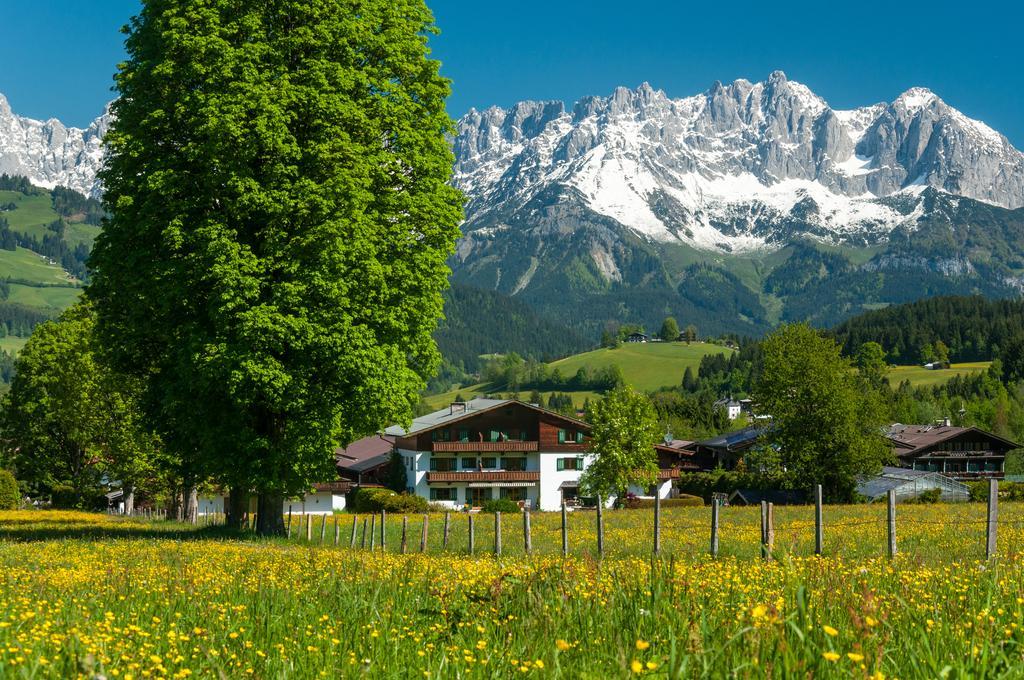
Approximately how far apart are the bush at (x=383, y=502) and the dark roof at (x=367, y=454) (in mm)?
19154

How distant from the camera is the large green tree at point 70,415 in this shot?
54250 millimetres

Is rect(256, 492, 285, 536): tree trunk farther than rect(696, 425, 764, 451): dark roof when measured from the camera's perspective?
No

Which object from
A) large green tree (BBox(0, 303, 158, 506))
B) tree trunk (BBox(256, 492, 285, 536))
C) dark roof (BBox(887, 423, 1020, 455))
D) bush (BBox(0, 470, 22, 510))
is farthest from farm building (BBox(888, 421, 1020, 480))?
tree trunk (BBox(256, 492, 285, 536))

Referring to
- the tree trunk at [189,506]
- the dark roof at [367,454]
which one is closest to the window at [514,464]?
the dark roof at [367,454]

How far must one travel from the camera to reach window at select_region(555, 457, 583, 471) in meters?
106

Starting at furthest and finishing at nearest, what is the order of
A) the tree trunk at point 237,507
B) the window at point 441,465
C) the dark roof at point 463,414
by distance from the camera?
the window at point 441,465
the dark roof at point 463,414
the tree trunk at point 237,507

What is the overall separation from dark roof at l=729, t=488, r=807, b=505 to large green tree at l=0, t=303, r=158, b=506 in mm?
52110

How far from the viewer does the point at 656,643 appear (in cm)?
658

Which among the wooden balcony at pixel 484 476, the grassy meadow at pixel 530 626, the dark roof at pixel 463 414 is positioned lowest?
the wooden balcony at pixel 484 476

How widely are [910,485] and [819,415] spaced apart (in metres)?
16.7

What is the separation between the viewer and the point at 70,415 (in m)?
55.8

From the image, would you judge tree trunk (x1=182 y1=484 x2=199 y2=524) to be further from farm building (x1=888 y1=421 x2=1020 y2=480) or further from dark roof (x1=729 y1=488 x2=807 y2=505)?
farm building (x1=888 y1=421 x2=1020 y2=480)

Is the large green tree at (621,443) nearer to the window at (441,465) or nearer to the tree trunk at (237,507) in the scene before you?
the window at (441,465)

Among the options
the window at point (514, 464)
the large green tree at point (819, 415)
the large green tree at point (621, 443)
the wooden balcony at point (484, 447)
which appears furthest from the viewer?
the window at point (514, 464)
